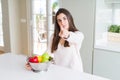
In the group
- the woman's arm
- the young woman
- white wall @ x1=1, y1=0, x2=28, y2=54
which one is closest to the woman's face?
the young woman

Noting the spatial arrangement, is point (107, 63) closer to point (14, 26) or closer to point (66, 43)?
point (66, 43)

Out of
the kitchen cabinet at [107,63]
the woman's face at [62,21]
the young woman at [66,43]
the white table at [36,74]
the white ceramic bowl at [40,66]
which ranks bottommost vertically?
the kitchen cabinet at [107,63]

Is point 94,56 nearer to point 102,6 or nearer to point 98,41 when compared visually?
point 98,41

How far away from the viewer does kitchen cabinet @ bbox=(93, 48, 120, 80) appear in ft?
9.08

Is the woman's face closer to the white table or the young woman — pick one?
the young woman

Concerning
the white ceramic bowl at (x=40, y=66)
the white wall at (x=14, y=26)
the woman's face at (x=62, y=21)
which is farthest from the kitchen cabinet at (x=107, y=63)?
the white wall at (x=14, y=26)

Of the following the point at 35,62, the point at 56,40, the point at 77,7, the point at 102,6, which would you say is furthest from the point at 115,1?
the point at 35,62

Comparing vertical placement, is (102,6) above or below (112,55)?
above

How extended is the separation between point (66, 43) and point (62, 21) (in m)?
0.24

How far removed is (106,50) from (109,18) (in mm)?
707

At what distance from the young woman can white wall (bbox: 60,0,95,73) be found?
1.06m

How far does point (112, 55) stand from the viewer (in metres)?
2.79

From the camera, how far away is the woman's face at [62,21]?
1.90m

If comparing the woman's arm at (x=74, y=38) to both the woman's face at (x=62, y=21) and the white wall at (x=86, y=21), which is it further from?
the white wall at (x=86, y=21)
